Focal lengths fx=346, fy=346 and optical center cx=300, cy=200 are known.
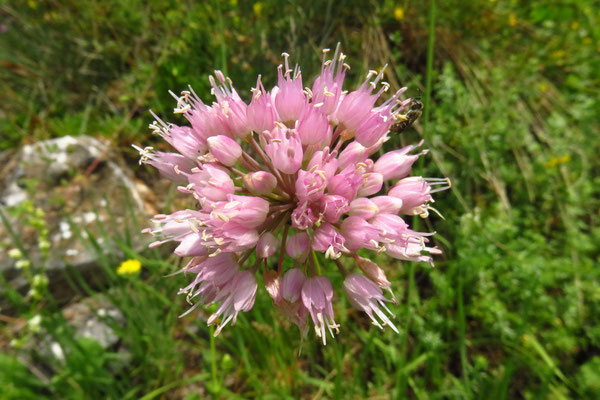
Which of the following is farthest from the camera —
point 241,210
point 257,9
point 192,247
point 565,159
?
point 257,9

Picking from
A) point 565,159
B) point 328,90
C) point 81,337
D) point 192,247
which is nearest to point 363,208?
point 328,90

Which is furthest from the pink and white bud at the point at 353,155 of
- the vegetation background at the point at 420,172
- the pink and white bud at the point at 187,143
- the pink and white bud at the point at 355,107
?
the vegetation background at the point at 420,172

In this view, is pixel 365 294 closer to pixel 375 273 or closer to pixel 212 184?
pixel 375 273

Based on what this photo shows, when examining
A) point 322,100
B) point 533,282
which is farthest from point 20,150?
point 533,282

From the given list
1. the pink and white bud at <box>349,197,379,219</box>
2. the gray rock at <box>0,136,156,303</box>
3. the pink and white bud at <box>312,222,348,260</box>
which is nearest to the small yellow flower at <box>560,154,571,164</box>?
the pink and white bud at <box>349,197,379,219</box>

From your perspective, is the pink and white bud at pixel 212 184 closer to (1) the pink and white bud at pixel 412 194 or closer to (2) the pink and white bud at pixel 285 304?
(2) the pink and white bud at pixel 285 304

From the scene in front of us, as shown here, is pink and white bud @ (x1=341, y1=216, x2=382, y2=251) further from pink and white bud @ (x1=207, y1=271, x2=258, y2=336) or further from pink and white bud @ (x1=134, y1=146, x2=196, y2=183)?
pink and white bud @ (x1=134, y1=146, x2=196, y2=183)
